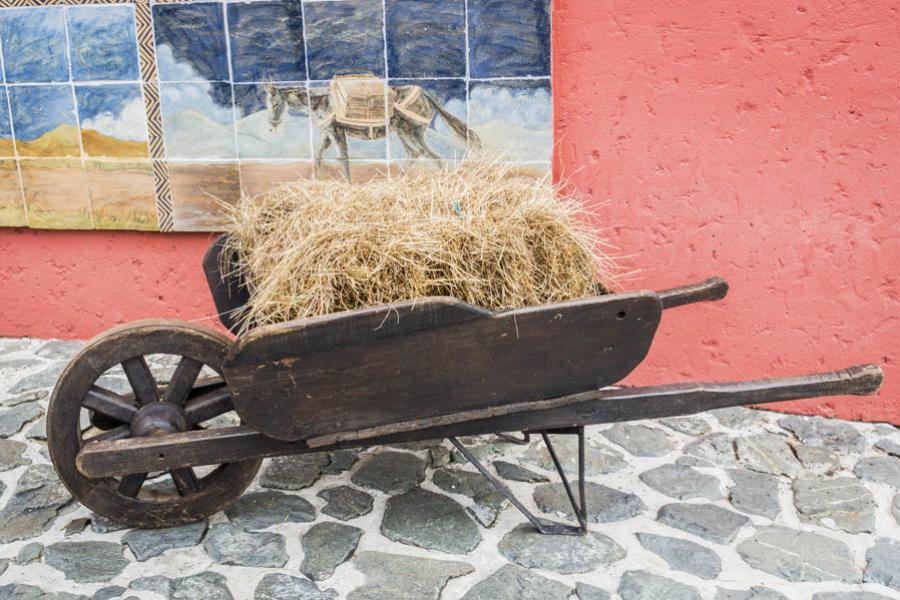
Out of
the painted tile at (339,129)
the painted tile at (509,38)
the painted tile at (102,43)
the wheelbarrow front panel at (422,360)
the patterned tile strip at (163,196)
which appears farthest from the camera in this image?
the patterned tile strip at (163,196)

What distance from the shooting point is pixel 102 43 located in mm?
3857

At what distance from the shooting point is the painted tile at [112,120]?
153 inches

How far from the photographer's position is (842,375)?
2344mm

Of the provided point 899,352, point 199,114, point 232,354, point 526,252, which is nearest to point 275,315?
point 232,354

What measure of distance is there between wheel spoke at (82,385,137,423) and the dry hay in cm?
55

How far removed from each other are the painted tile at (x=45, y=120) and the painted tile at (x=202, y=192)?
2.00 ft

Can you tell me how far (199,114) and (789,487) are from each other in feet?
10.6

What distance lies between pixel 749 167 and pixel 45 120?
3.59m

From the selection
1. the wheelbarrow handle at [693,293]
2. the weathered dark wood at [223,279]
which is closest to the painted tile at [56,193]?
the weathered dark wood at [223,279]

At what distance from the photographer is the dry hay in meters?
2.22

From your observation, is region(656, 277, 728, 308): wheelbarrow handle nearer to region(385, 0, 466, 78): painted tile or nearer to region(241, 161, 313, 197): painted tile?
region(385, 0, 466, 78): painted tile

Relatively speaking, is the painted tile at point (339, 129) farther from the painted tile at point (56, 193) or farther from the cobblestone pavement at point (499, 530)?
the cobblestone pavement at point (499, 530)

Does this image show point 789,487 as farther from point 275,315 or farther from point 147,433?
point 147,433

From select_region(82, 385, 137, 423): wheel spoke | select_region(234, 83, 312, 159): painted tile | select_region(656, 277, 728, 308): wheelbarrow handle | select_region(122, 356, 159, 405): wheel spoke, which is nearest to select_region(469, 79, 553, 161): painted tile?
select_region(234, 83, 312, 159): painted tile
